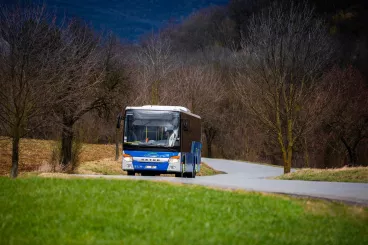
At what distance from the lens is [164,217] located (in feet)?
36.3

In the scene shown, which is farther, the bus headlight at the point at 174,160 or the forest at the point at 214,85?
the bus headlight at the point at 174,160

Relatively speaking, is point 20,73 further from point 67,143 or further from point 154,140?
point 67,143

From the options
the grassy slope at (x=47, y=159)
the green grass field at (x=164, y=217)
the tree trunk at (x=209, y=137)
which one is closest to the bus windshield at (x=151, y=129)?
the grassy slope at (x=47, y=159)

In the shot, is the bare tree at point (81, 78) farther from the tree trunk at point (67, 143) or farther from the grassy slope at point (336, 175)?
the grassy slope at point (336, 175)

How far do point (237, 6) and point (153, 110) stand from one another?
9735 cm

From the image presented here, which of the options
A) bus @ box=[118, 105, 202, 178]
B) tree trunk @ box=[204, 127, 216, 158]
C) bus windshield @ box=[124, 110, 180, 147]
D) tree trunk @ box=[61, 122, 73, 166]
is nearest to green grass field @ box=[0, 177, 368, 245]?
bus @ box=[118, 105, 202, 178]

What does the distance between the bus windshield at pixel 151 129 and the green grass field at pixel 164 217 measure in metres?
11.2

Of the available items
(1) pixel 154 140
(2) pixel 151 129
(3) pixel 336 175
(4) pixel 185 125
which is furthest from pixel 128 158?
(3) pixel 336 175

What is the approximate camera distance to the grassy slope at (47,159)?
33688 mm

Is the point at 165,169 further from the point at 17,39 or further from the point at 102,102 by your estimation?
the point at 102,102

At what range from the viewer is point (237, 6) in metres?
120

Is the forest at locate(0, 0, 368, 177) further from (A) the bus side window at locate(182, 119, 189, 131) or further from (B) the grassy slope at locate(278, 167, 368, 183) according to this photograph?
(A) the bus side window at locate(182, 119, 189, 131)

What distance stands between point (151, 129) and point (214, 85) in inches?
1737

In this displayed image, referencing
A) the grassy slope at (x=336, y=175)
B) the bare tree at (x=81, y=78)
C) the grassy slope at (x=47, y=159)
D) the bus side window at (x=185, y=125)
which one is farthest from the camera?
the grassy slope at (x=47, y=159)
